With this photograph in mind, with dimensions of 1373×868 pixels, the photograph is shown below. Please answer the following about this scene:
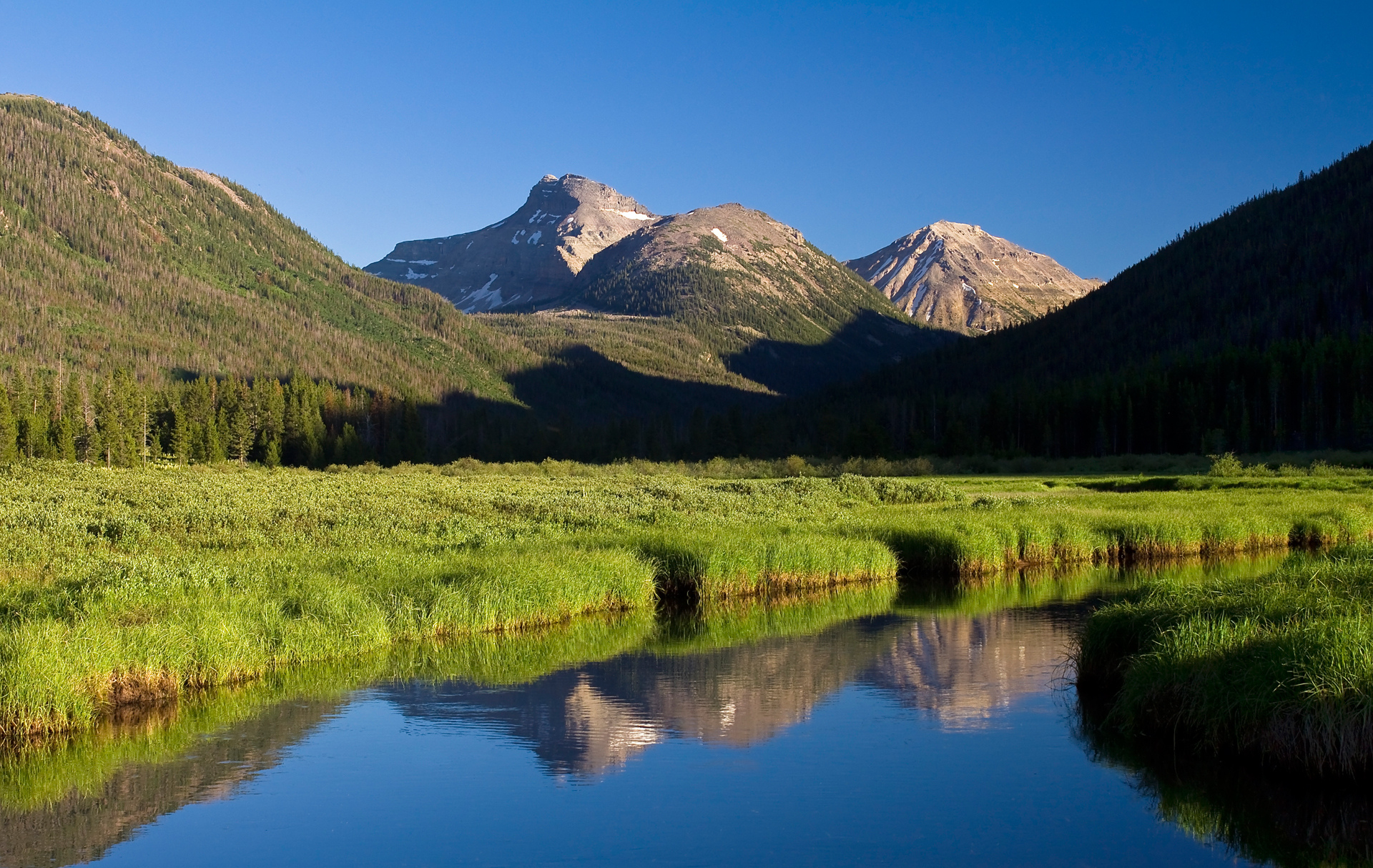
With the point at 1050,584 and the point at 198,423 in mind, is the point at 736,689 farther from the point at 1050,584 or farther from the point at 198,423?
the point at 198,423

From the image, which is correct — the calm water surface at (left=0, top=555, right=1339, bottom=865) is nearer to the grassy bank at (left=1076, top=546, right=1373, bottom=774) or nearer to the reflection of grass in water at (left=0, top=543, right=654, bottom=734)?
the grassy bank at (left=1076, top=546, right=1373, bottom=774)

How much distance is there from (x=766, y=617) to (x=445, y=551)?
32.2 ft

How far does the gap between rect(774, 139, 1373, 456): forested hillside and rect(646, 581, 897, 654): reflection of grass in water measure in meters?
77.3

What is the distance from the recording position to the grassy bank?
46.9 feet

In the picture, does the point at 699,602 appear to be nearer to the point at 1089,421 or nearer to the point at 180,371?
the point at 1089,421

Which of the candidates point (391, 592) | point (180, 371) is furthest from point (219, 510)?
point (180, 371)

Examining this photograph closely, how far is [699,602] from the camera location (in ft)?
102

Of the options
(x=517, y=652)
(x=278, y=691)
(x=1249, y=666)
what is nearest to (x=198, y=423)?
(x=517, y=652)

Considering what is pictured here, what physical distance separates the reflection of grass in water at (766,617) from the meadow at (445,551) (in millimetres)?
425

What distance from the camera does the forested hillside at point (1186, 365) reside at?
103250 mm

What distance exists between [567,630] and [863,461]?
69.2 m

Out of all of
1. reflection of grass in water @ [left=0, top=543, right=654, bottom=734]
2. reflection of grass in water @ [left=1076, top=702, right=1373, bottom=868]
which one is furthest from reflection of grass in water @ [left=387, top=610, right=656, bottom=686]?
reflection of grass in water @ [left=1076, top=702, right=1373, bottom=868]

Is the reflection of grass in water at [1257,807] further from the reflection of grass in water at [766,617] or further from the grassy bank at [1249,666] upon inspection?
the reflection of grass in water at [766,617]

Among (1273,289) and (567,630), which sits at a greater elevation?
(1273,289)
